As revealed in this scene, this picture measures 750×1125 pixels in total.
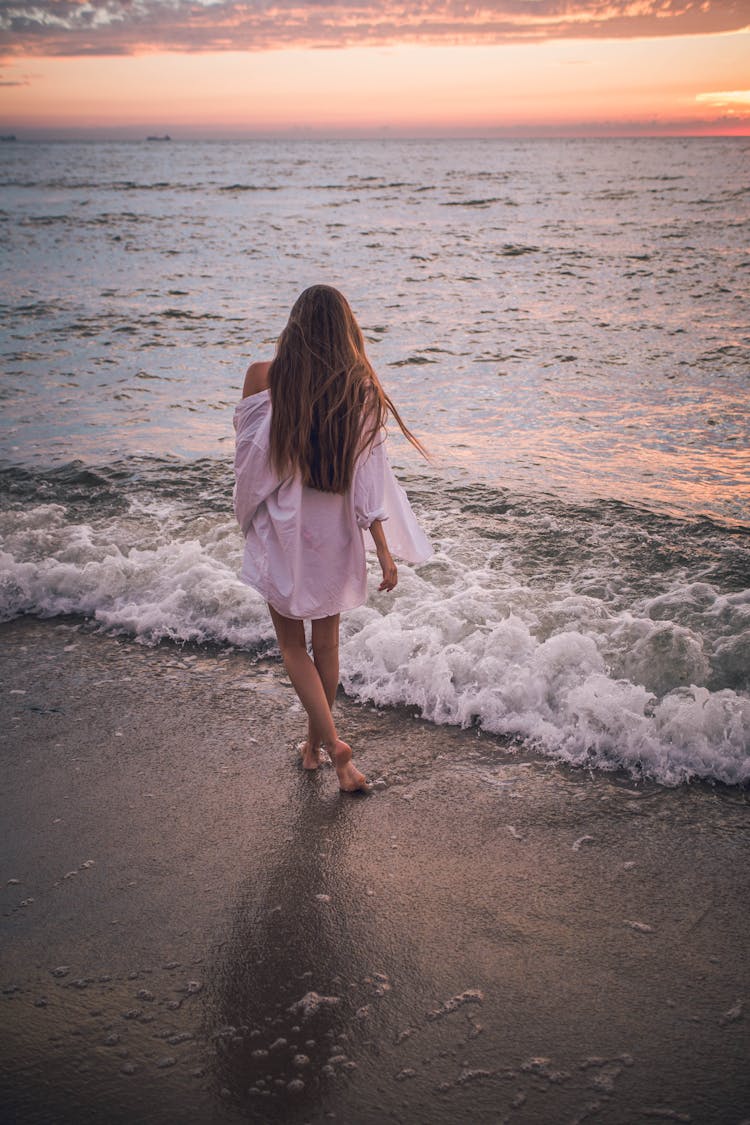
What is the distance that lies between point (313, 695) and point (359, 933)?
3.38ft

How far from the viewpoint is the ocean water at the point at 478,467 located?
13.8 ft

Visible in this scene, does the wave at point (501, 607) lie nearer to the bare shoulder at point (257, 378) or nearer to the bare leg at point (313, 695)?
the bare leg at point (313, 695)

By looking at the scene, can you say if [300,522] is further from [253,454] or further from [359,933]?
[359,933]

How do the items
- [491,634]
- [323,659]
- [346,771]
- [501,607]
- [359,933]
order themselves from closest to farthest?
[359,933] < [346,771] < [323,659] < [491,634] < [501,607]

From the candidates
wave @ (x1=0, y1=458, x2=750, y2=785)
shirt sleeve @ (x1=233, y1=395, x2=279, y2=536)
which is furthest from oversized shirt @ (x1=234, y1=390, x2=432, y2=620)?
wave @ (x1=0, y1=458, x2=750, y2=785)

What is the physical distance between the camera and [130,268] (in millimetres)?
19516

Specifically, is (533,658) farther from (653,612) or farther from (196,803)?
(196,803)

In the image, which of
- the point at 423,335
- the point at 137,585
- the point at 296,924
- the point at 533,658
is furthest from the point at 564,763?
the point at 423,335

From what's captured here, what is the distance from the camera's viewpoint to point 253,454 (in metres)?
3.15

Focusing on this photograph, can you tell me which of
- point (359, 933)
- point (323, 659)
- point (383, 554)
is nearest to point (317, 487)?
point (383, 554)

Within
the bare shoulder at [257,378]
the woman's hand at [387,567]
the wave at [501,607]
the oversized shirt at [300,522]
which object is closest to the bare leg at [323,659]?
the oversized shirt at [300,522]

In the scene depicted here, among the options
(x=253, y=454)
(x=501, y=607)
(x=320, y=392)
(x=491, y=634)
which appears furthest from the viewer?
(x=501, y=607)

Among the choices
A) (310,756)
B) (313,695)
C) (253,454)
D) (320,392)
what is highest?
(320,392)

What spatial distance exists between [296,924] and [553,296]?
14.5m
